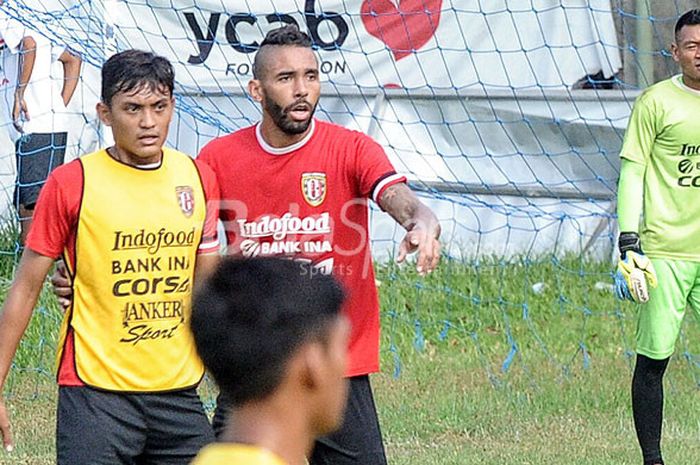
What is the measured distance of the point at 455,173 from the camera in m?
10.0

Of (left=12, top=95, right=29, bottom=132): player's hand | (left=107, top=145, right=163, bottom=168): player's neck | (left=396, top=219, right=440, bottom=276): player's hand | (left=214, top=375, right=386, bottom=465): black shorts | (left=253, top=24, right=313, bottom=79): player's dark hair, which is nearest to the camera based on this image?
(left=396, top=219, right=440, bottom=276): player's hand

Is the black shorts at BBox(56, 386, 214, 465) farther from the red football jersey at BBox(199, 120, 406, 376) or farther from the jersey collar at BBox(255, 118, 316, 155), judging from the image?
the jersey collar at BBox(255, 118, 316, 155)

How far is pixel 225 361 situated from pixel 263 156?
95.1 inches

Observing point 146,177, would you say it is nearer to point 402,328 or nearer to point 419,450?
point 419,450

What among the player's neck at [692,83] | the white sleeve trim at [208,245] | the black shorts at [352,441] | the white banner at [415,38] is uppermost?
the white banner at [415,38]

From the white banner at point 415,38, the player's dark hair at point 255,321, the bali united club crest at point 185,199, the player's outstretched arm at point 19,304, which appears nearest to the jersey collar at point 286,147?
the bali united club crest at point 185,199

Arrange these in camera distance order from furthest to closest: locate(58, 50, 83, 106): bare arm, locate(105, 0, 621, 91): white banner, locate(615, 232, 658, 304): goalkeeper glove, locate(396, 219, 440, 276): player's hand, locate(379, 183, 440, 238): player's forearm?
locate(105, 0, 621, 91): white banner < locate(58, 50, 83, 106): bare arm < locate(615, 232, 658, 304): goalkeeper glove < locate(379, 183, 440, 238): player's forearm < locate(396, 219, 440, 276): player's hand

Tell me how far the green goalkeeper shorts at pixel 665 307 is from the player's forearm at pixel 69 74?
388 centimetres

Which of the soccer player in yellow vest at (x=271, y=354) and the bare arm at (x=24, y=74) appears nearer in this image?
the soccer player in yellow vest at (x=271, y=354)

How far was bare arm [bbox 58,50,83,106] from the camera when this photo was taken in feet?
28.0

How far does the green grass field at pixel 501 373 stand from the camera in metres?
6.62

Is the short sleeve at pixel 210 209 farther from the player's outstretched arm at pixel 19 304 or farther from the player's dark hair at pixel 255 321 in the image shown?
the player's dark hair at pixel 255 321

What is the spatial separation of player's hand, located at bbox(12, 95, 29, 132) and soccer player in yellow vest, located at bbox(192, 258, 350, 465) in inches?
239

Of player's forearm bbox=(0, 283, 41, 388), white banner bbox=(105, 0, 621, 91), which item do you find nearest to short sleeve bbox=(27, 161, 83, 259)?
player's forearm bbox=(0, 283, 41, 388)
